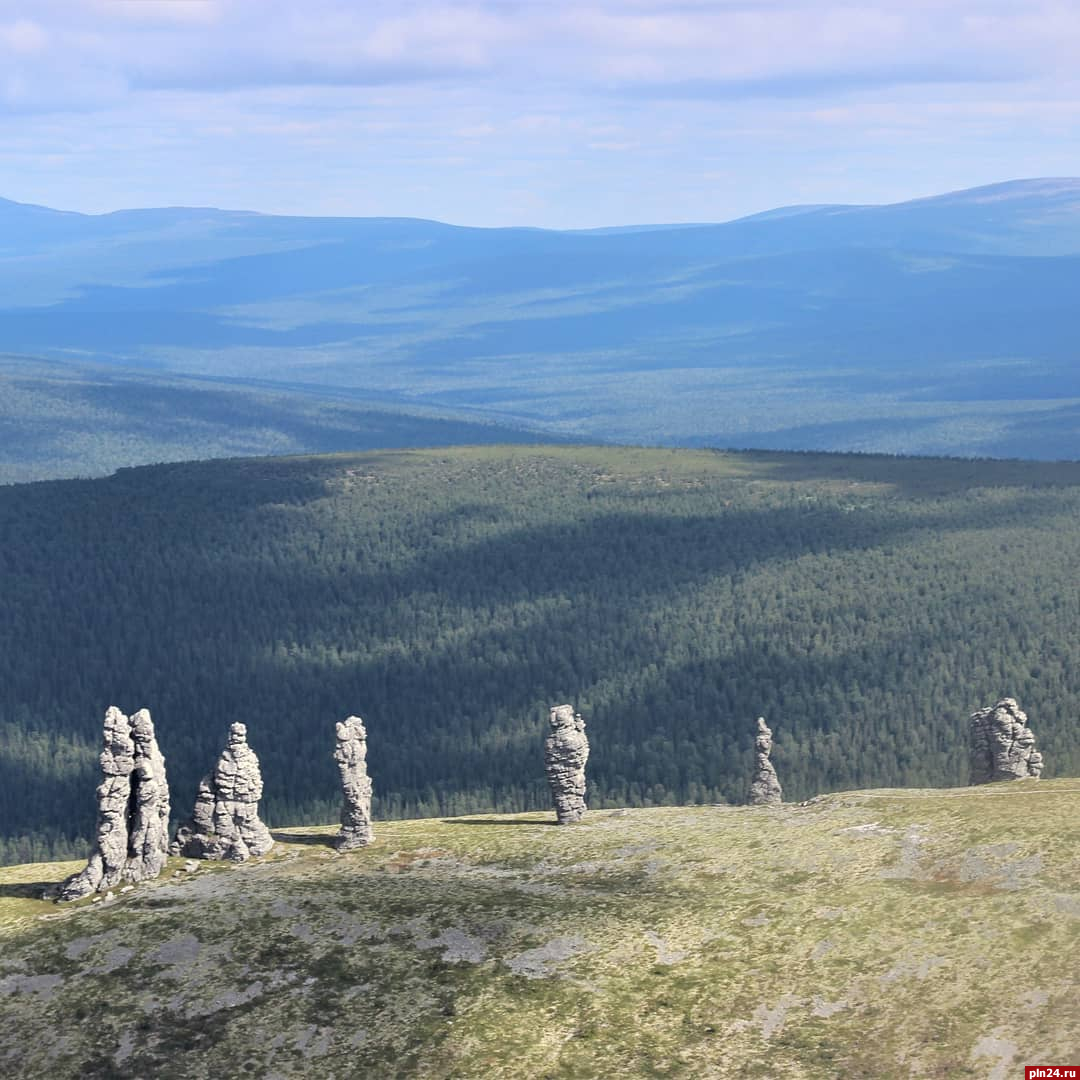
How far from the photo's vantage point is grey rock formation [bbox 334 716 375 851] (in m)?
120

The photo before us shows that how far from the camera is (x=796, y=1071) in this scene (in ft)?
252

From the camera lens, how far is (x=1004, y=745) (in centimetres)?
14262

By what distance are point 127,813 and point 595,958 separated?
3689 cm

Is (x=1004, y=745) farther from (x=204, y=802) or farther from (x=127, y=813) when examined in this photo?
(x=127, y=813)

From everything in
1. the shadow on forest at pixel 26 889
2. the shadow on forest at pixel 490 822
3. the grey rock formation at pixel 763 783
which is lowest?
the grey rock formation at pixel 763 783

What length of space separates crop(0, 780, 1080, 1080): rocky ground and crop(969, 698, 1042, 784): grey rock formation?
26.4 meters

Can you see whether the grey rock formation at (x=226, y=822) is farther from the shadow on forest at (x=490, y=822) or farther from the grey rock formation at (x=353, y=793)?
the shadow on forest at (x=490, y=822)

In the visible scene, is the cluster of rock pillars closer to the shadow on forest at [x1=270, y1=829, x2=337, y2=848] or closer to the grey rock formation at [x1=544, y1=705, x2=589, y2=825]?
the grey rock formation at [x1=544, y1=705, x2=589, y2=825]

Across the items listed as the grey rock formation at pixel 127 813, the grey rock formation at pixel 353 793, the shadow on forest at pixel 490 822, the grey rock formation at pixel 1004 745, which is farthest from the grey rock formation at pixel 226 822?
the grey rock formation at pixel 1004 745

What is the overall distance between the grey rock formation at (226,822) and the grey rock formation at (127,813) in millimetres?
3718

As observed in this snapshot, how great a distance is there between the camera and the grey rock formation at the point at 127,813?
11006 cm

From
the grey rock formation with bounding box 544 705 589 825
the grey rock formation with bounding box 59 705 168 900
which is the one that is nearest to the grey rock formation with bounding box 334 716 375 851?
the grey rock formation with bounding box 59 705 168 900

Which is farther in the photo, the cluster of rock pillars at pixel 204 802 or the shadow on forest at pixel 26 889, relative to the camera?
the shadow on forest at pixel 26 889

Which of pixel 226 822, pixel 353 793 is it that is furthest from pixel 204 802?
pixel 353 793
